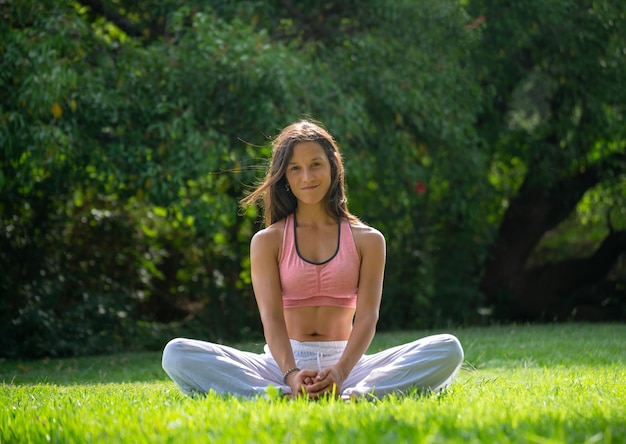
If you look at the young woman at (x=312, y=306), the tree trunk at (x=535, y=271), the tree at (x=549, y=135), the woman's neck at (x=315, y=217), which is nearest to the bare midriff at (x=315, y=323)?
the young woman at (x=312, y=306)

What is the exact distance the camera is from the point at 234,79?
895 cm

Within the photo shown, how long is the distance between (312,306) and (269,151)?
16.1ft

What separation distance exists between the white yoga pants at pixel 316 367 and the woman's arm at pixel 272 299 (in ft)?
0.50

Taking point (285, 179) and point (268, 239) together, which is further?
point (285, 179)

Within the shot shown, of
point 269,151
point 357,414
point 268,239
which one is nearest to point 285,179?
point 268,239

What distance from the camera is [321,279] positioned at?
4566mm

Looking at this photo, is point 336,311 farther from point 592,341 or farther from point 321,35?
point 321,35

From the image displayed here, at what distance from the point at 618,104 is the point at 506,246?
2730mm

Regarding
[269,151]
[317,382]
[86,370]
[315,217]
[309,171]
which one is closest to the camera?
[317,382]

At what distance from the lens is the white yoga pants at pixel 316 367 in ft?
14.2

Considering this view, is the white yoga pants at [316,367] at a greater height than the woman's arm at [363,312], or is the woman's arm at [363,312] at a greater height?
the woman's arm at [363,312]

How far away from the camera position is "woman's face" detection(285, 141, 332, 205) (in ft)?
15.3

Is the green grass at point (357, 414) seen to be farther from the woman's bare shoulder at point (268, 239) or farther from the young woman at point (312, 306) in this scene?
the woman's bare shoulder at point (268, 239)

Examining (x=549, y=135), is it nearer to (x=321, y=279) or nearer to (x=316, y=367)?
(x=321, y=279)
